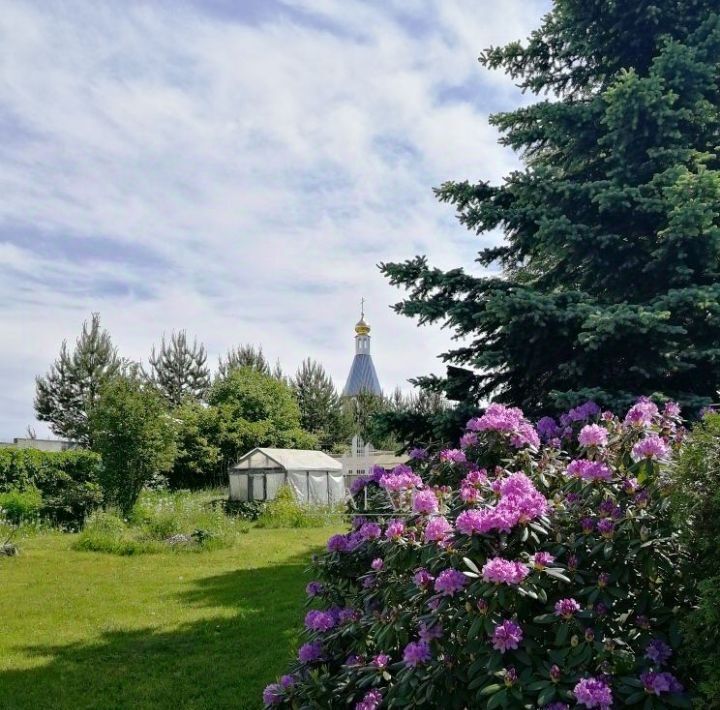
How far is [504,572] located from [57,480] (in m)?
14.8

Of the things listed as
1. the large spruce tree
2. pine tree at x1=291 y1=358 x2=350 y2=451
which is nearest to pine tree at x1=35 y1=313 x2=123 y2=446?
pine tree at x1=291 y1=358 x2=350 y2=451

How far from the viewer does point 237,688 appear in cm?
462

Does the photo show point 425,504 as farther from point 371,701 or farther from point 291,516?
point 291,516

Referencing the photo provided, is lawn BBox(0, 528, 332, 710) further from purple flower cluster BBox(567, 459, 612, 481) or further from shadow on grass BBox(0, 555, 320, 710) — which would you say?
purple flower cluster BBox(567, 459, 612, 481)

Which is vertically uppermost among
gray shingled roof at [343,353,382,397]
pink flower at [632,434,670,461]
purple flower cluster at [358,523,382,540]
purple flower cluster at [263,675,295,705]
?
gray shingled roof at [343,353,382,397]

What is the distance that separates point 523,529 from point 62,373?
25.4m

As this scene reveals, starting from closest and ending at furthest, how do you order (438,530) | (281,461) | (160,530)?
(438,530) < (160,530) < (281,461)

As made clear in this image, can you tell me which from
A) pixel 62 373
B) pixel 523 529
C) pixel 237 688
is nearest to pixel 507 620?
pixel 523 529

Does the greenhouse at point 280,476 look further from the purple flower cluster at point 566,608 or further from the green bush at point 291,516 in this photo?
the purple flower cluster at point 566,608

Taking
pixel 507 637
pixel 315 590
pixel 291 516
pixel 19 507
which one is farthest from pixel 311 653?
pixel 291 516

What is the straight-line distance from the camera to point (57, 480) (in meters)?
14.7

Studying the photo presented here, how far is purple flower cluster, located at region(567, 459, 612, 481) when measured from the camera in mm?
2566

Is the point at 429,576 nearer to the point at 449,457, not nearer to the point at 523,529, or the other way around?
the point at 523,529

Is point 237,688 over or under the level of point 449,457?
under
